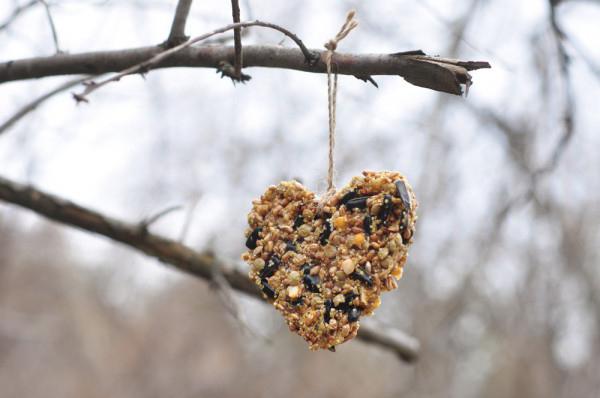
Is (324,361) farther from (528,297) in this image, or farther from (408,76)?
(408,76)

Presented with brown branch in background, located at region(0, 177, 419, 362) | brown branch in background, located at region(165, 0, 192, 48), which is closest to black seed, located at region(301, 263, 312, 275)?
brown branch in background, located at region(165, 0, 192, 48)

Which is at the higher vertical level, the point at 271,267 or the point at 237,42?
the point at 237,42

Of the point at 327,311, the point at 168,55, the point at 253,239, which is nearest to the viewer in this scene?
the point at 168,55

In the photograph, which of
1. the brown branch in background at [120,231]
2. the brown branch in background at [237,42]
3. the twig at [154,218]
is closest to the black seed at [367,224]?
the brown branch in background at [237,42]

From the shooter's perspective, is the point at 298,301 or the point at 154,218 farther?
the point at 154,218

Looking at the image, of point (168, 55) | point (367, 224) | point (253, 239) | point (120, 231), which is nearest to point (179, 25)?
point (168, 55)

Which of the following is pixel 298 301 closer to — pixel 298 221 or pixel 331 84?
pixel 298 221

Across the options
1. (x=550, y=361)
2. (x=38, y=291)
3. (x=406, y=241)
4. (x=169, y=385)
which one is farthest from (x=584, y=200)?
(x=38, y=291)

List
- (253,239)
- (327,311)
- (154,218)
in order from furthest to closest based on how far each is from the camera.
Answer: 1. (154,218)
2. (253,239)
3. (327,311)
